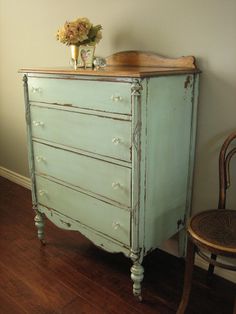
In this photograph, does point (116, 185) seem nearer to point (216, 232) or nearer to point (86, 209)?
point (86, 209)

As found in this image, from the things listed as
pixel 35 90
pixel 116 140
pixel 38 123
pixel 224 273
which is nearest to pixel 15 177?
pixel 38 123

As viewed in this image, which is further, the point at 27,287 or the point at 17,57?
the point at 17,57

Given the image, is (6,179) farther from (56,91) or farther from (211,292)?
A: (211,292)

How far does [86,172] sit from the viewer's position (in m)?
1.71

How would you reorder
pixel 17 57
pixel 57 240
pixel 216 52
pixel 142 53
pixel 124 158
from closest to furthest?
pixel 124 158 < pixel 216 52 < pixel 142 53 < pixel 57 240 < pixel 17 57

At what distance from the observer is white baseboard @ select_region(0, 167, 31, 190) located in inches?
123

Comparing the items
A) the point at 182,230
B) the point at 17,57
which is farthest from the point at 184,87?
the point at 17,57

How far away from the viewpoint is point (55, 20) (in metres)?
2.40

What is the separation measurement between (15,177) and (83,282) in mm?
1725

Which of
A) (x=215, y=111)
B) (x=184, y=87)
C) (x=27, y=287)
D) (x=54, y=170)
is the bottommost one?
(x=27, y=287)

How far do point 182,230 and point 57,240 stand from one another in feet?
2.97

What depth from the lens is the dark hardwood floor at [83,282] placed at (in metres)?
1.67

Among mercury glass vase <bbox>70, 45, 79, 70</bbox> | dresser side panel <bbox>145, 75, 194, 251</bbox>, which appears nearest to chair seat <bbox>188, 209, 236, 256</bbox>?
dresser side panel <bbox>145, 75, 194, 251</bbox>

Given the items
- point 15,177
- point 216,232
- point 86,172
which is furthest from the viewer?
point 15,177
